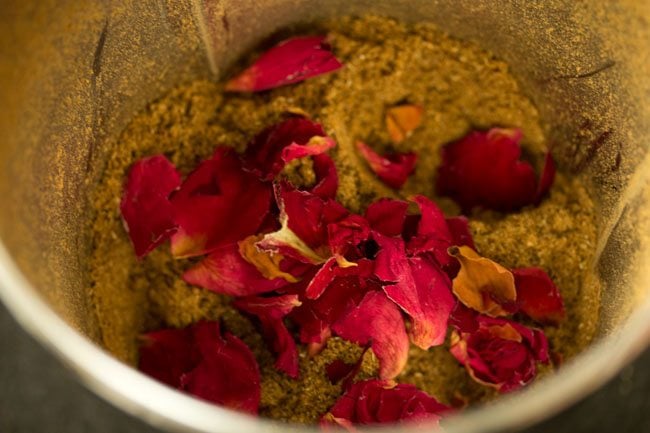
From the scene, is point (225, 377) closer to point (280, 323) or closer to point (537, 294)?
point (280, 323)

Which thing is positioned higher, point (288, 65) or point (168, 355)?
point (288, 65)

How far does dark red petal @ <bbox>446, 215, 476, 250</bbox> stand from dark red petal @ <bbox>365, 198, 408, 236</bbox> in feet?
0.10

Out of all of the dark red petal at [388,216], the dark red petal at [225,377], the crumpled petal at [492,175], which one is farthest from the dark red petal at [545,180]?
the dark red petal at [225,377]

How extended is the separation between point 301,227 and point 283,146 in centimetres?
5

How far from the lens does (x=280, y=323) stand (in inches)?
18.0

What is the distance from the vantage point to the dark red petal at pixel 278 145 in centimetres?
47

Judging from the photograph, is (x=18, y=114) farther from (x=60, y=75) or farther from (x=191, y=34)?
(x=191, y=34)

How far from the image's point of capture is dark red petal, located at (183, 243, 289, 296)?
0.46 m

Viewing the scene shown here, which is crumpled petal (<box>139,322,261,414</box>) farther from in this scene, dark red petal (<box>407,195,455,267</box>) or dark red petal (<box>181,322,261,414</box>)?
dark red petal (<box>407,195,455,267</box>)

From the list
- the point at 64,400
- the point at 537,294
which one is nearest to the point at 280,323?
the point at 537,294

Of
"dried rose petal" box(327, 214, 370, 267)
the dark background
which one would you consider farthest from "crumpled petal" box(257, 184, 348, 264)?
the dark background

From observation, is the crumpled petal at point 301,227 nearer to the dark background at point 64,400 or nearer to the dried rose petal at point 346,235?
the dried rose petal at point 346,235

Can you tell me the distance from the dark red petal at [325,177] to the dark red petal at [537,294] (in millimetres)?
112

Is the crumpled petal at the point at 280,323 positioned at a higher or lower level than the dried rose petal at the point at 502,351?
higher
